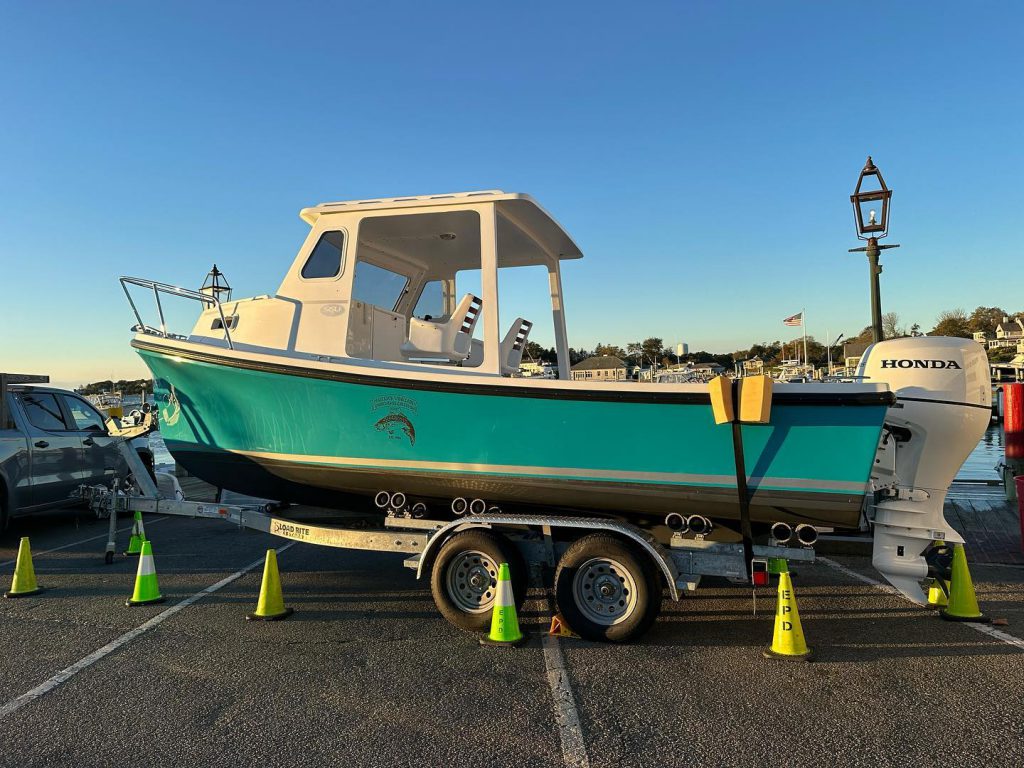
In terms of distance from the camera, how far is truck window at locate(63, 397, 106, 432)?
8312mm

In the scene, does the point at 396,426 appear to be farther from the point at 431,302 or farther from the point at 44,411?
the point at 44,411

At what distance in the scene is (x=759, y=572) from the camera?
413cm

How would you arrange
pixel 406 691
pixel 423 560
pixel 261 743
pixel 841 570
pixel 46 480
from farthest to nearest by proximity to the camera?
pixel 46 480 < pixel 841 570 < pixel 423 560 < pixel 406 691 < pixel 261 743

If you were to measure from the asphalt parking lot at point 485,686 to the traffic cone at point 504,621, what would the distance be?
0.11 metres

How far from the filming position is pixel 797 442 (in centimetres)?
392

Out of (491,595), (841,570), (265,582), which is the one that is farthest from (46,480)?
(841,570)

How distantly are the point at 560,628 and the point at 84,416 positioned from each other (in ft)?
24.4

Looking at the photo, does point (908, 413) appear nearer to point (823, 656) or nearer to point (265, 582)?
point (823, 656)

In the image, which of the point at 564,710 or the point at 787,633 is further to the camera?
the point at 787,633

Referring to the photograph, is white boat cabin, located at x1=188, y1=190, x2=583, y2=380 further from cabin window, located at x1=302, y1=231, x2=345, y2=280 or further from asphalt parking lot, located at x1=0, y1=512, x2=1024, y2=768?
asphalt parking lot, located at x1=0, y1=512, x2=1024, y2=768

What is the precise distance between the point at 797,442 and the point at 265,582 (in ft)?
12.5

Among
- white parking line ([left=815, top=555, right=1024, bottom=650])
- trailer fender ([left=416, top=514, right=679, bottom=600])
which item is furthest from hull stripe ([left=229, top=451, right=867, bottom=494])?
white parking line ([left=815, top=555, right=1024, bottom=650])

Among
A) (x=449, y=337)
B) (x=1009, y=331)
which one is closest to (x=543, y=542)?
(x=449, y=337)

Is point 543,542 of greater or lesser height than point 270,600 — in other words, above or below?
above
